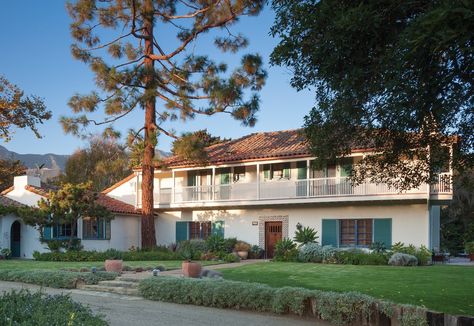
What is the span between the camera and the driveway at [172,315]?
10602 millimetres

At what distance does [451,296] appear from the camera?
12711 millimetres

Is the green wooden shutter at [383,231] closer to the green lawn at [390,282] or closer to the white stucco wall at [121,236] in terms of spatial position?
the green lawn at [390,282]

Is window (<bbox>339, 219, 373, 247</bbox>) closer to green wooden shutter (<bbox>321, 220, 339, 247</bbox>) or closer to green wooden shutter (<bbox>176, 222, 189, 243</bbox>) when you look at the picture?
green wooden shutter (<bbox>321, 220, 339, 247</bbox>)

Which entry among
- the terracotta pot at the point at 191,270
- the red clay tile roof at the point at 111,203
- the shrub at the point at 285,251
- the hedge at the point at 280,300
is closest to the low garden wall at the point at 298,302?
the hedge at the point at 280,300

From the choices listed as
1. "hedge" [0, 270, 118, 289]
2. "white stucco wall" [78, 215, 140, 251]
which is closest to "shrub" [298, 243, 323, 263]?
"hedge" [0, 270, 118, 289]

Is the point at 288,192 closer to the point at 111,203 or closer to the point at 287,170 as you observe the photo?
the point at 287,170

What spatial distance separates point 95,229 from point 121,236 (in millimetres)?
1912

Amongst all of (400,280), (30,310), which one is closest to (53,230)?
(400,280)

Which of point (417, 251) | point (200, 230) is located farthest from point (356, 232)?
point (200, 230)

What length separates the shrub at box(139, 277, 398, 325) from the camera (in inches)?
400

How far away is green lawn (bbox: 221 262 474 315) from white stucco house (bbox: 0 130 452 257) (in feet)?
22.3

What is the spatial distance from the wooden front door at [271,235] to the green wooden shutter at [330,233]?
2.61 metres

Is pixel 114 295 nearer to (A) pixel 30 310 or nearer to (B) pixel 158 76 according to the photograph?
(A) pixel 30 310

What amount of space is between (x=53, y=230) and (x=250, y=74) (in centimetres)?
1369
